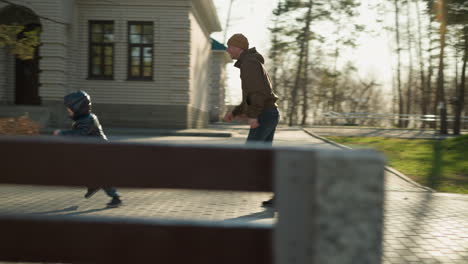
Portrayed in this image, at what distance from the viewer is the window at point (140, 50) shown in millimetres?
17266

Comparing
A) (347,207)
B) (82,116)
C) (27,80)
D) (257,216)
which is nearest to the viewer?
(347,207)

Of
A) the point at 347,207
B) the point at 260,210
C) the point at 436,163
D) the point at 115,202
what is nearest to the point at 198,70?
the point at 436,163

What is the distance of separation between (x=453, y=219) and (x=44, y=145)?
183 inches

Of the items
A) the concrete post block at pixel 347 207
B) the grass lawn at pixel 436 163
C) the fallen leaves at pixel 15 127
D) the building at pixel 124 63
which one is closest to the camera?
the concrete post block at pixel 347 207

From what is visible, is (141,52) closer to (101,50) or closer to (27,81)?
(101,50)

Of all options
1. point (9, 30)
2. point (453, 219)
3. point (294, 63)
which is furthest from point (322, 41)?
point (453, 219)

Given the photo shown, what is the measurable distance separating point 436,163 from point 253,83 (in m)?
7.63

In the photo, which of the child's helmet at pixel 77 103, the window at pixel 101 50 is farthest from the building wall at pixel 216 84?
the child's helmet at pixel 77 103

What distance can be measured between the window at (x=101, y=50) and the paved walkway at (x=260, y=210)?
12.0 m

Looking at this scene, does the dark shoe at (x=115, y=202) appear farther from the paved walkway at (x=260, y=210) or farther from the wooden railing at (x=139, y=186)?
the wooden railing at (x=139, y=186)

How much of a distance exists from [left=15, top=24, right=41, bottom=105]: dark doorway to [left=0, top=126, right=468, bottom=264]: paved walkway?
41.5 feet

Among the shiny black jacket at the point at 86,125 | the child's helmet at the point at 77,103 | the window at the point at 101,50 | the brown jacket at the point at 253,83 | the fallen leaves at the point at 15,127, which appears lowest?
the fallen leaves at the point at 15,127

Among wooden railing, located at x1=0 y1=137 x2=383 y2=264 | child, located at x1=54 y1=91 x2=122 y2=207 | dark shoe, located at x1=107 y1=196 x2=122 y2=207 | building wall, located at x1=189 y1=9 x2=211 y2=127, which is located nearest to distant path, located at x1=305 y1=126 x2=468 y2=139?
building wall, located at x1=189 y1=9 x2=211 y2=127

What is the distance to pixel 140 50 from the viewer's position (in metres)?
17.4
